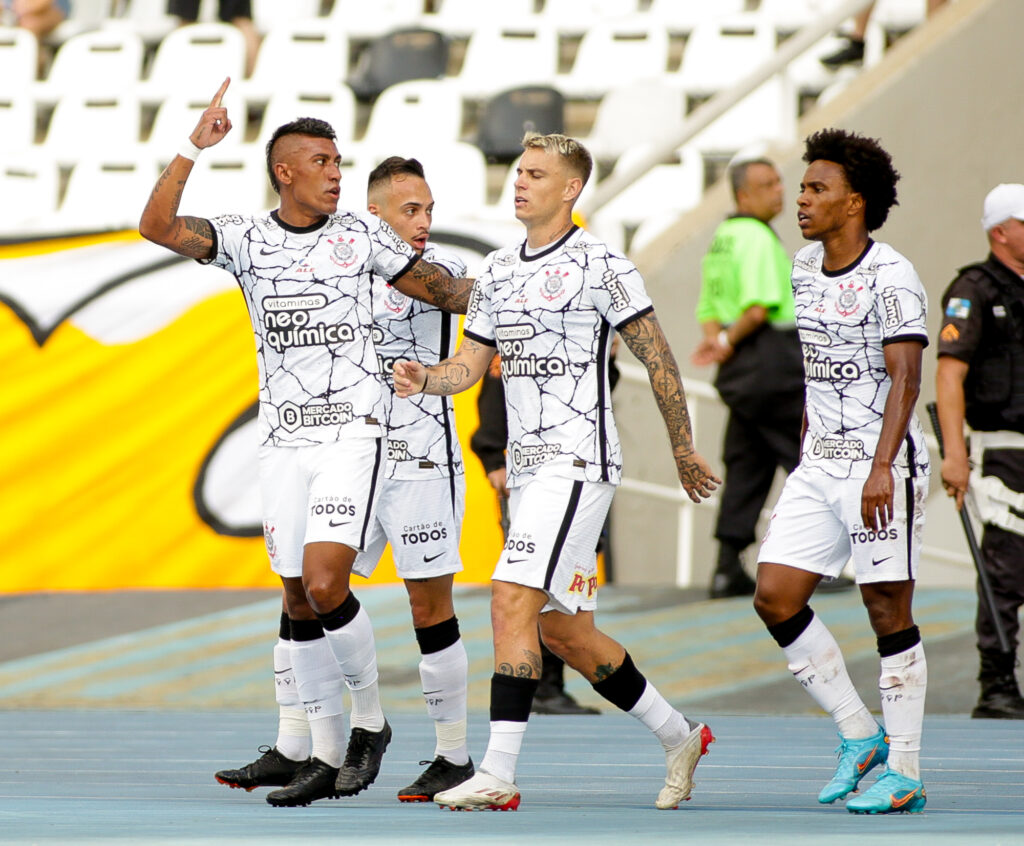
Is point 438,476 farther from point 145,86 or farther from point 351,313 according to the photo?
point 145,86

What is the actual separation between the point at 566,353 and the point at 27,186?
10821mm

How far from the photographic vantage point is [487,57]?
15781 millimetres

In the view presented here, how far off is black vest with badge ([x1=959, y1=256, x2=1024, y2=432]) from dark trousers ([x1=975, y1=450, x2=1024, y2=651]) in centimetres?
18

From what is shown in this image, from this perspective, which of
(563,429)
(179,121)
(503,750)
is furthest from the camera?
(179,121)

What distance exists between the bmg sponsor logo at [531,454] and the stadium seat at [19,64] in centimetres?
1259

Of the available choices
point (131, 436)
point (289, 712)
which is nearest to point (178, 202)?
point (289, 712)

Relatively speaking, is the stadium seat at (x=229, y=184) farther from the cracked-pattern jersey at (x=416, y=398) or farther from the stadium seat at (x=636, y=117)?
the cracked-pattern jersey at (x=416, y=398)

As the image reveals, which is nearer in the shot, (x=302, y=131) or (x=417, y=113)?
(x=302, y=131)

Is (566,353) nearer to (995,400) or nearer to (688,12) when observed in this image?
(995,400)

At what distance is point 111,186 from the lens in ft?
50.3

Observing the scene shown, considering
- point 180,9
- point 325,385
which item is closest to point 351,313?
point 325,385

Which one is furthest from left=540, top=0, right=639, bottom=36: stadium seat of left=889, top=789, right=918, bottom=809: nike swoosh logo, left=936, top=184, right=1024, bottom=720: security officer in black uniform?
left=889, top=789, right=918, bottom=809: nike swoosh logo

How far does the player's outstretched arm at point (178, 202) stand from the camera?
228 inches

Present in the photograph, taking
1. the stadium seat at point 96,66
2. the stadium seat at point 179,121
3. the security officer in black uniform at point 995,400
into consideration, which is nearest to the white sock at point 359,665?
the security officer in black uniform at point 995,400
